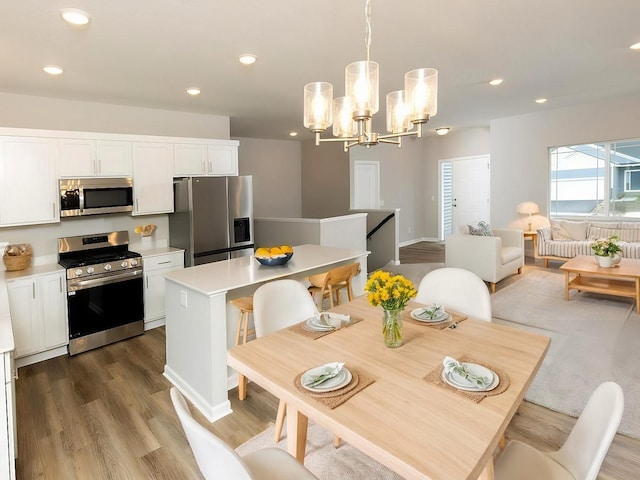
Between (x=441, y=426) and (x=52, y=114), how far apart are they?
4.89m

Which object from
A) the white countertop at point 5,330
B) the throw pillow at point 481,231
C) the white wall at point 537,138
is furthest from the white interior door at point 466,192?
the white countertop at point 5,330

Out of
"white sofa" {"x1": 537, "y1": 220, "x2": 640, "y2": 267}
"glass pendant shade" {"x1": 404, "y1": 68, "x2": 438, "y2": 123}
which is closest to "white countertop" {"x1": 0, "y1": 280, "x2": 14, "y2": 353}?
"glass pendant shade" {"x1": 404, "y1": 68, "x2": 438, "y2": 123}

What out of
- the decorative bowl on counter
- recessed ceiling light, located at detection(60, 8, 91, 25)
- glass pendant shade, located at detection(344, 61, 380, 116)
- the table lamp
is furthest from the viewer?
the table lamp

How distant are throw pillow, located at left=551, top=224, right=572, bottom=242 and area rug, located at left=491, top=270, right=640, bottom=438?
1125 mm

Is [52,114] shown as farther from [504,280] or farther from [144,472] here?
[504,280]

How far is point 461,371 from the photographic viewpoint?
1.42m

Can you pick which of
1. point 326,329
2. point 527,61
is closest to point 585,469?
point 326,329

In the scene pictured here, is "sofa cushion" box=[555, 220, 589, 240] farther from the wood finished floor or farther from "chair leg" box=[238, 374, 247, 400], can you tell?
"chair leg" box=[238, 374, 247, 400]

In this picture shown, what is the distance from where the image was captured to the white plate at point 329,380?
1.35m

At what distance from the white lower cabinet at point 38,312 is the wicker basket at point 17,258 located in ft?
1.18

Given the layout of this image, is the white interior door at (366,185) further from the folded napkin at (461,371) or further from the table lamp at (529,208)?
the folded napkin at (461,371)

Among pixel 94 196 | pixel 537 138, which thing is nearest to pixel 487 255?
pixel 537 138

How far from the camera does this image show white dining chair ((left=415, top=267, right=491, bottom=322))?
7.41ft

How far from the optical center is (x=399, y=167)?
9320mm
